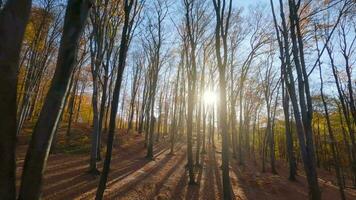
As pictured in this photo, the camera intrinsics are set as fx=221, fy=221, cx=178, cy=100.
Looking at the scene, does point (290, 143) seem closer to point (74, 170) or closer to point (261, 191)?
point (261, 191)

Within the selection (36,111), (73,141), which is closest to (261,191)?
(73,141)

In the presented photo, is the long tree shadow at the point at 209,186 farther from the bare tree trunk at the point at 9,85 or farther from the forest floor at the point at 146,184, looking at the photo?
the bare tree trunk at the point at 9,85

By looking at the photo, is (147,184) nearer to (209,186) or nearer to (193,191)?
(193,191)

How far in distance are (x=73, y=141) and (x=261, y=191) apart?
13099 mm

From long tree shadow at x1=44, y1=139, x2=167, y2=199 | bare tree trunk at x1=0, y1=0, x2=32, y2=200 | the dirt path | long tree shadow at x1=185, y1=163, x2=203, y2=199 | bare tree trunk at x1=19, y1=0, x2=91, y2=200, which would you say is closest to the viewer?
bare tree trunk at x1=0, y1=0, x2=32, y2=200

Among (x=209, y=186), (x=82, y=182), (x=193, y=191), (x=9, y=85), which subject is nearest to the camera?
(x=9, y=85)

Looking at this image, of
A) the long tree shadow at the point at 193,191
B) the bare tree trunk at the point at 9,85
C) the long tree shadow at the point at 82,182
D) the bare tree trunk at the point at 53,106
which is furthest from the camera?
the long tree shadow at the point at 193,191

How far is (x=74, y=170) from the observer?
9727mm

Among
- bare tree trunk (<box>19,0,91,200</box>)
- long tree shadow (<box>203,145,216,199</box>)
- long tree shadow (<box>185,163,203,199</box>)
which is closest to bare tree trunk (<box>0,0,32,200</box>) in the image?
bare tree trunk (<box>19,0,91,200</box>)


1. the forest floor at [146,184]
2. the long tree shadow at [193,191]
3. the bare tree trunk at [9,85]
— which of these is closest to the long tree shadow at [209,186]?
the forest floor at [146,184]

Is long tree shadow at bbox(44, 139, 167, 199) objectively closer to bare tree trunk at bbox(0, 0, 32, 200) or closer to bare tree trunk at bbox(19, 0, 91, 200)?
bare tree trunk at bbox(19, 0, 91, 200)

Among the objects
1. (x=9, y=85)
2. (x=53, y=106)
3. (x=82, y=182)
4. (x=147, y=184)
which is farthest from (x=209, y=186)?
(x=9, y=85)

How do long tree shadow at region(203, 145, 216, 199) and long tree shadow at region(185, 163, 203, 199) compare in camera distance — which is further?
long tree shadow at region(203, 145, 216, 199)

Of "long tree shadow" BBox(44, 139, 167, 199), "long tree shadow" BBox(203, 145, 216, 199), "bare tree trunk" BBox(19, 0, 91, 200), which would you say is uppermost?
"bare tree trunk" BBox(19, 0, 91, 200)
